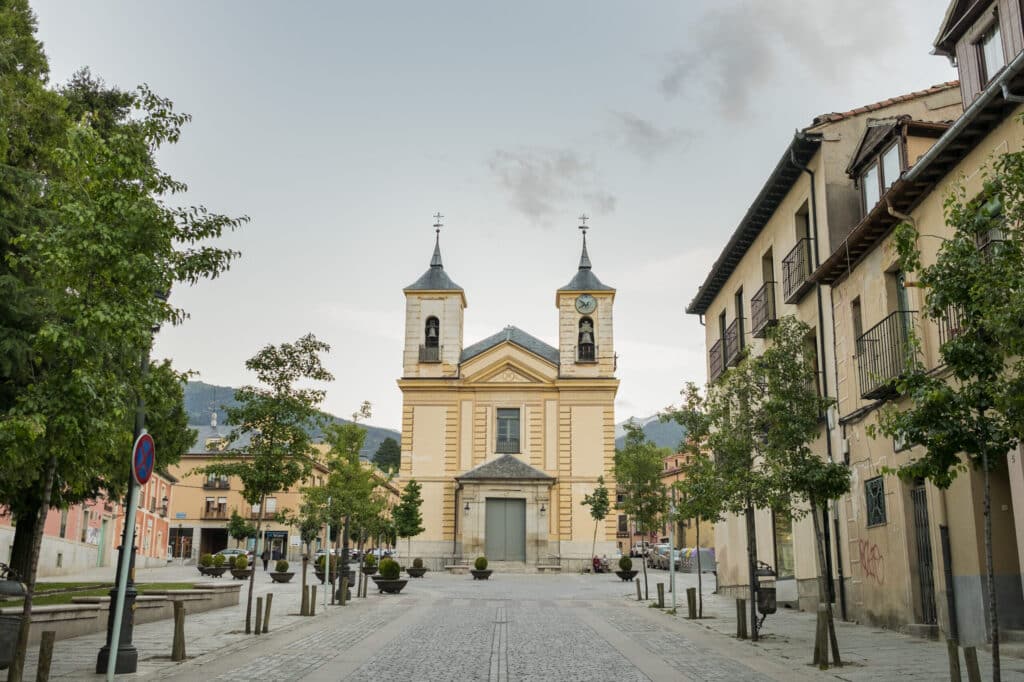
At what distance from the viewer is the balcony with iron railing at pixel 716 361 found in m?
27.7

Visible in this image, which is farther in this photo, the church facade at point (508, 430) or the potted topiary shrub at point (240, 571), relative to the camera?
the church facade at point (508, 430)

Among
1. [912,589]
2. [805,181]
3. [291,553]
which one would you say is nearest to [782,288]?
[805,181]

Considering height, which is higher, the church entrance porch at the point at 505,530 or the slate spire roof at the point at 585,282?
the slate spire roof at the point at 585,282

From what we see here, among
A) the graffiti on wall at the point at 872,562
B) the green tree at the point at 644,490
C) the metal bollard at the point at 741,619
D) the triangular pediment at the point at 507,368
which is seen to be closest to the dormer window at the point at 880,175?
the graffiti on wall at the point at 872,562

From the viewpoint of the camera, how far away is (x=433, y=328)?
175 feet

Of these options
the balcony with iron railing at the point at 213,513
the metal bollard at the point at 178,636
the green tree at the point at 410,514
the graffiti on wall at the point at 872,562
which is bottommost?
the metal bollard at the point at 178,636

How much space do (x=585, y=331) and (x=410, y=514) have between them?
15.2 meters

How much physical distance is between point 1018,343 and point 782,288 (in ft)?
48.3

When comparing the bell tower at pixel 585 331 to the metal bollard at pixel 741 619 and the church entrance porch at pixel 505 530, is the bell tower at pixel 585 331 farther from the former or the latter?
the metal bollard at pixel 741 619

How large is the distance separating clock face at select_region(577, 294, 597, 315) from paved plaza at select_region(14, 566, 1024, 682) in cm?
3203

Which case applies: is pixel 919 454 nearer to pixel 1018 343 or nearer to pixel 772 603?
pixel 772 603

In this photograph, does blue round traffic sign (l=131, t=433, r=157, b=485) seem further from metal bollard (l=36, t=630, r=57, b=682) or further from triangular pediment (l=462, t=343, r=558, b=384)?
triangular pediment (l=462, t=343, r=558, b=384)

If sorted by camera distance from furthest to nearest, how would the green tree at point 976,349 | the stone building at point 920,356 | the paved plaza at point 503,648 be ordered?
the stone building at point 920,356 < the paved plaza at point 503,648 < the green tree at point 976,349

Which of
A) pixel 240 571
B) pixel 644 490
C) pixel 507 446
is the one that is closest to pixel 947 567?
pixel 644 490
